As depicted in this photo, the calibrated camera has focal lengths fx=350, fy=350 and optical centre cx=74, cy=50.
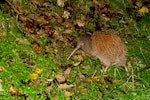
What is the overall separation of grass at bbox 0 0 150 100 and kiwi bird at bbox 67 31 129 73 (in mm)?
156

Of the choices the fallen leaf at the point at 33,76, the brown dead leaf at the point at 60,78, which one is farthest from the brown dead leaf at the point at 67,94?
the fallen leaf at the point at 33,76

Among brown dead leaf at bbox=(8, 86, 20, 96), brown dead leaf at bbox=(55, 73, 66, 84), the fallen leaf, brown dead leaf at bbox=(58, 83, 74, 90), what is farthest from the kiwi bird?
brown dead leaf at bbox=(8, 86, 20, 96)

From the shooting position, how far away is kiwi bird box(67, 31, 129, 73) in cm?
505

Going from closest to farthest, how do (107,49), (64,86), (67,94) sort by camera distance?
(67,94), (64,86), (107,49)

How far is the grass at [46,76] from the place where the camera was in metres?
4.30

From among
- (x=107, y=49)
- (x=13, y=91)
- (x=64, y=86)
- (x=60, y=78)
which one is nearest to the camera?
(x=13, y=91)

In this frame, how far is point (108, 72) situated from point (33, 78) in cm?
123

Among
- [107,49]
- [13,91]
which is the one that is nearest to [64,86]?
[13,91]

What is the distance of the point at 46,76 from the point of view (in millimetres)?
4582

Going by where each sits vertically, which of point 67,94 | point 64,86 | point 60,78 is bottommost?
point 67,94

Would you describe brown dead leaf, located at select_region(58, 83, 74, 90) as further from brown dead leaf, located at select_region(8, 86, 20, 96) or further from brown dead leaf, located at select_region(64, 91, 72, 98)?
brown dead leaf, located at select_region(8, 86, 20, 96)

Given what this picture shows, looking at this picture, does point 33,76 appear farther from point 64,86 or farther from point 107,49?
point 107,49

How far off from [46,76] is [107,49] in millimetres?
1042

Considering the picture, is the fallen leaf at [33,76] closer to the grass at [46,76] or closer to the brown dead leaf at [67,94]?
the grass at [46,76]
